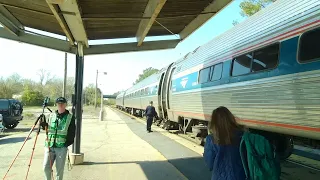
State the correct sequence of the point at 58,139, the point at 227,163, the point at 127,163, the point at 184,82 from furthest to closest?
the point at 184,82 → the point at 127,163 → the point at 58,139 → the point at 227,163

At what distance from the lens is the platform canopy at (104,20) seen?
20.6 ft

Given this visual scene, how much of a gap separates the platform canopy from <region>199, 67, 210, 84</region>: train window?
178cm

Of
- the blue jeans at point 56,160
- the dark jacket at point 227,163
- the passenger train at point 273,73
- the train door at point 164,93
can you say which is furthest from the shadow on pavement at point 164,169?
the train door at point 164,93

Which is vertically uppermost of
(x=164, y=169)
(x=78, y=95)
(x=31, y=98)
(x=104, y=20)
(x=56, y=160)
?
(x=104, y=20)

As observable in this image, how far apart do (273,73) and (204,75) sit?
4569 millimetres

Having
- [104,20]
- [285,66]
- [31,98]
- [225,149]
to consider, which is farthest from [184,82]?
[31,98]

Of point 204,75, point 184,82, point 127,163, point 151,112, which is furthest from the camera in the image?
point 151,112

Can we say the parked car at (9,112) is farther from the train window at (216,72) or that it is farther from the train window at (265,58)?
the train window at (265,58)

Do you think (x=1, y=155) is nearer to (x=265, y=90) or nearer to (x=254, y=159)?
(x=265, y=90)

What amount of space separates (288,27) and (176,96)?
884 centimetres

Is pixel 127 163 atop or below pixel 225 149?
below

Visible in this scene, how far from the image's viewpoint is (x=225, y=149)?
3.64 meters

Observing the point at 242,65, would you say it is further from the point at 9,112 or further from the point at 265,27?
the point at 9,112

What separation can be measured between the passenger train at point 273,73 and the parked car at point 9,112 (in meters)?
13.8
